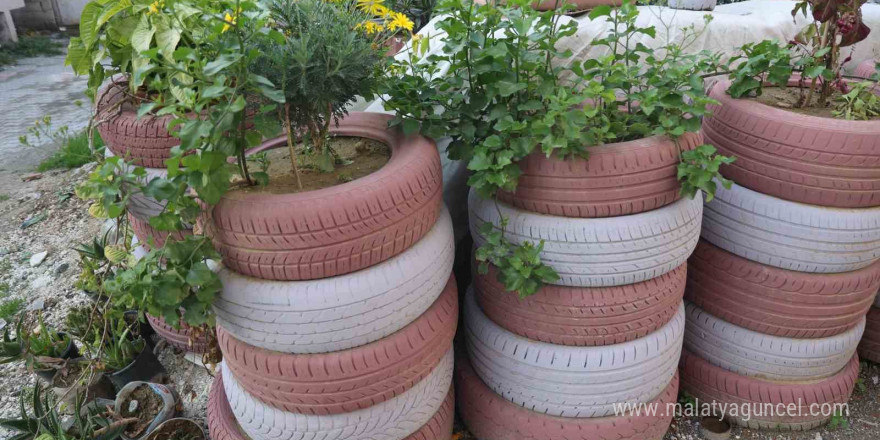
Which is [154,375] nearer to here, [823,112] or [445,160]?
[445,160]

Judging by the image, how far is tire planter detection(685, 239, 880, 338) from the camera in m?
2.01

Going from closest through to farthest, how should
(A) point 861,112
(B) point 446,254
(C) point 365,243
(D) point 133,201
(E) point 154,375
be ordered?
(C) point 365,243
(B) point 446,254
(A) point 861,112
(D) point 133,201
(E) point 154,375

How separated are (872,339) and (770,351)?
0.82 metres

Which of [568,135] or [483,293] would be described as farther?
[483,293]

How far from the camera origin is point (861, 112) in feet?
6.41

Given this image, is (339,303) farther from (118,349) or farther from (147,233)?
(118,349)

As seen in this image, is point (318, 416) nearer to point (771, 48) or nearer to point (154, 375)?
point (154, 375)

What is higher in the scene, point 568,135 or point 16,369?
point 568,135

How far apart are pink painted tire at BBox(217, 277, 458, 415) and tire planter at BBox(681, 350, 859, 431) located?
124 cm

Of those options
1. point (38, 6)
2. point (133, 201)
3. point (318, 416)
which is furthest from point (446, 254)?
point (38, 6)

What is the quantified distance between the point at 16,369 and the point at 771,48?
3528mm

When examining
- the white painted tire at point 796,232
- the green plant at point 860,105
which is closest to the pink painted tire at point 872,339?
the white painted tire at point 796,232

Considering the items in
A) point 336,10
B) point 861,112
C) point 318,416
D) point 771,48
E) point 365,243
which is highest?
point 336,10

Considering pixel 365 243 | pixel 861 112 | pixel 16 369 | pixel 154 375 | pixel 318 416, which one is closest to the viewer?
pixel 365 243
